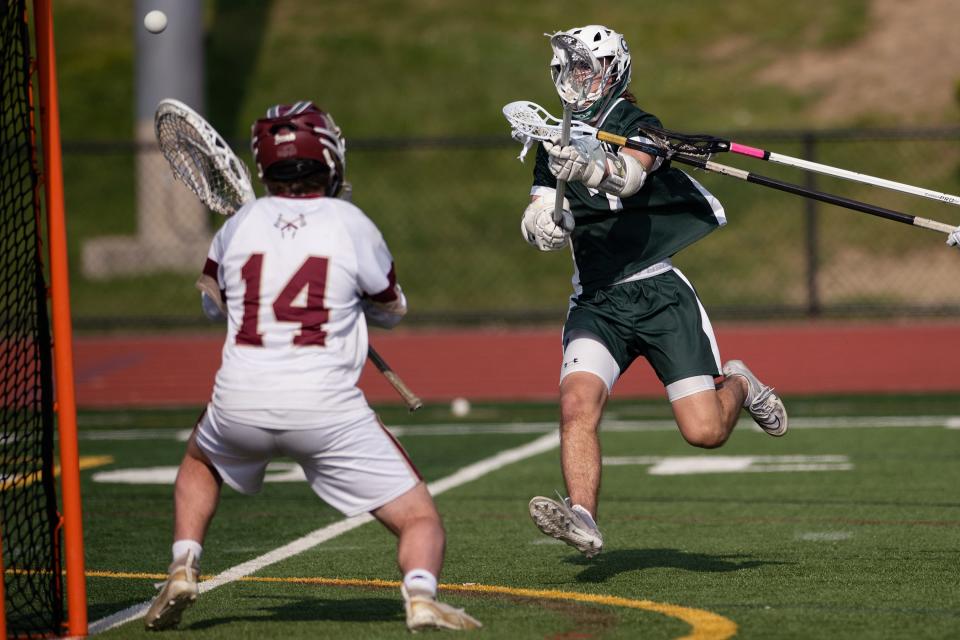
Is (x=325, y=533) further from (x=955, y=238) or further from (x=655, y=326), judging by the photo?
(x=955, y=238)

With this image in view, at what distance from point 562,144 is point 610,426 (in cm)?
595

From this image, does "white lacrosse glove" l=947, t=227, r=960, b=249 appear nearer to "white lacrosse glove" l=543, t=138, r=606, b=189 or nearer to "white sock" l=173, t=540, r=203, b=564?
"white lacrosse glove" l=543, t=138, r=606, b=189

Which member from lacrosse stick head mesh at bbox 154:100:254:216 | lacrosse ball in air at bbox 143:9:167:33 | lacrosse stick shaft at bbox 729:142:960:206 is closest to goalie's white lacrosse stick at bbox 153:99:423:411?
lacrosse stick head mesh at bbox 154:100:254:216

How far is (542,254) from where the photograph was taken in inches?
813

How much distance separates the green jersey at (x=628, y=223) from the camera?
652cm

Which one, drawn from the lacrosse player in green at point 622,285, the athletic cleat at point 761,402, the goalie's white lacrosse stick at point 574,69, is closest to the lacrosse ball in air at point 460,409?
the athletic cleat at point 761,402

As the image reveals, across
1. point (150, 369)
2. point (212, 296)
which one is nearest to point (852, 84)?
point (150, 369)

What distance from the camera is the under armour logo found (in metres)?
4.82

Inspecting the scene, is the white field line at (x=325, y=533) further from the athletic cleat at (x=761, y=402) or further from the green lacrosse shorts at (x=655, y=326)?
the athletic cleat at (x=761, y=402)

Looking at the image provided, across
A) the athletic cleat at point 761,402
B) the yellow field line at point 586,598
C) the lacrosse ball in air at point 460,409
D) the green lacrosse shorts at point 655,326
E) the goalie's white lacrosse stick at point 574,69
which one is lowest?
the lacrosse ball in air at point 460,409

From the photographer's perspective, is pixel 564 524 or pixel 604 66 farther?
pixel 604 66

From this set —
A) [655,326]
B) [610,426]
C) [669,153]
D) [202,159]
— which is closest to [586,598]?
[655,326]

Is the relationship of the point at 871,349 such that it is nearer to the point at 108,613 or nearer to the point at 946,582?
the point at 946,582

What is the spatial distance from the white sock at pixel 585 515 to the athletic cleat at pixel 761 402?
1.12 meters
